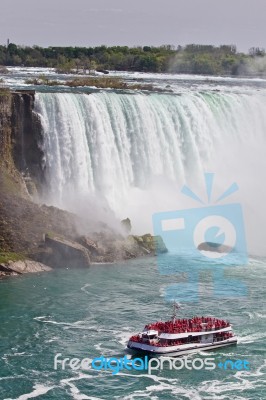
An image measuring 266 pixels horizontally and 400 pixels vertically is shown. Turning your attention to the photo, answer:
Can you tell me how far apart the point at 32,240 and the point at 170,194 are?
602 inches

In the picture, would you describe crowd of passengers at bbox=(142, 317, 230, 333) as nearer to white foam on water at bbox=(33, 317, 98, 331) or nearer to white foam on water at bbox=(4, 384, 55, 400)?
white foam on water at bbox=(33, 317, 98, 331)

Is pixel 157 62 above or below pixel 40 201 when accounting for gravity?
above

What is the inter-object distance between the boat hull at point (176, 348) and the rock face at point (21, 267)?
42.3 ft

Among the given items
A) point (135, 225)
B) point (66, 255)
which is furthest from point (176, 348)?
point (135, 225)

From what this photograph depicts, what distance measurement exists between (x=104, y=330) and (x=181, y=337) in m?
3.52

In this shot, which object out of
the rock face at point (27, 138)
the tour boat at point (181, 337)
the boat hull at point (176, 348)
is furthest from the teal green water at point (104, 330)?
the rock face at point (27, 138)

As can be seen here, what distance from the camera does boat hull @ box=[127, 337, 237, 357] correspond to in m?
36.8

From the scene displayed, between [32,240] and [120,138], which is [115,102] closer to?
[120,138]

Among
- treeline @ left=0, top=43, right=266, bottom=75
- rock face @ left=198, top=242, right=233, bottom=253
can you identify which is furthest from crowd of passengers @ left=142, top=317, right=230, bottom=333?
treeline @ left=0, top=43, right=266, bottom=75

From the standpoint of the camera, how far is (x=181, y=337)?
37.8 meters

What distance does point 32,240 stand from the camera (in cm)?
5028

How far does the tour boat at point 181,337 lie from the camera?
37.0 meters

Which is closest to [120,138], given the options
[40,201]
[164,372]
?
[40,201]

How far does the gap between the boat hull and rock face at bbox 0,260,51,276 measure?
42.3 ft
